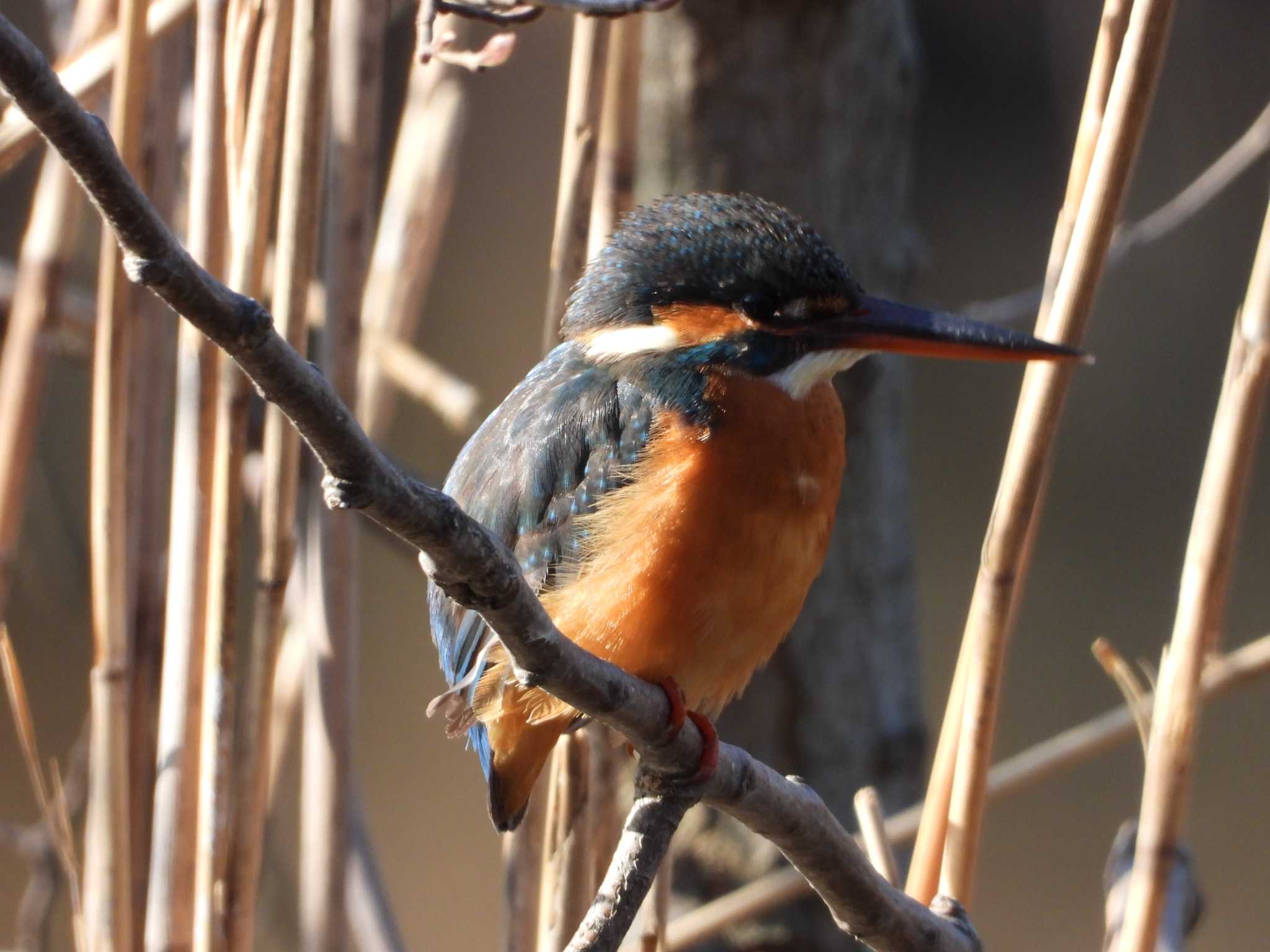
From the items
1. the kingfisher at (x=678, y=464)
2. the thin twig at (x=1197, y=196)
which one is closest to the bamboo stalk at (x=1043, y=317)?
the kingfisher at (x=678, y=464)

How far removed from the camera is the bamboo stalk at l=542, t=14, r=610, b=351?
4.56ft

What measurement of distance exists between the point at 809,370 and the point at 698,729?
0.42m

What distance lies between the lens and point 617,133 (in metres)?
1.52

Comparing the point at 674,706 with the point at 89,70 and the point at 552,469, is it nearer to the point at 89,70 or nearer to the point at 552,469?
the point at 552,469

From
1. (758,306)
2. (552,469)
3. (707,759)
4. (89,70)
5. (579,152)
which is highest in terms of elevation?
(89,70)

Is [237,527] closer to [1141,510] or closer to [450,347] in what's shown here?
[450,347]

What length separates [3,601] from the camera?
148cm

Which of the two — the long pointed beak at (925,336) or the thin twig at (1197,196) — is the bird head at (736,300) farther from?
the thin twig at (1197,196)

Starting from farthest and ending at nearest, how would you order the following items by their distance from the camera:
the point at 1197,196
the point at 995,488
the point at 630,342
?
the point at 995,488 → the point at 1197,196 → the point at 630,342

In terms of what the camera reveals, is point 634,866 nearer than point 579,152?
Yes

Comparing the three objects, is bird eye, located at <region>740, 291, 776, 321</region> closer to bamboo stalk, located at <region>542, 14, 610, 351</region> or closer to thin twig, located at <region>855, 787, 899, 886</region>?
bamboo stalk, located at <region>542, 14, 610, 351</region>

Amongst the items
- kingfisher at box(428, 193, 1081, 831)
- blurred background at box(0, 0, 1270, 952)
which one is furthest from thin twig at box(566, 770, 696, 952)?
blurred background at box(0, 0, 1270, 952)

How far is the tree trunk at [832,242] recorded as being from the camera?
6.04 feet

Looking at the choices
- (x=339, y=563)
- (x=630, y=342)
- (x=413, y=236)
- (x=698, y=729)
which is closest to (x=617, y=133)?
(x=630, y=342)
